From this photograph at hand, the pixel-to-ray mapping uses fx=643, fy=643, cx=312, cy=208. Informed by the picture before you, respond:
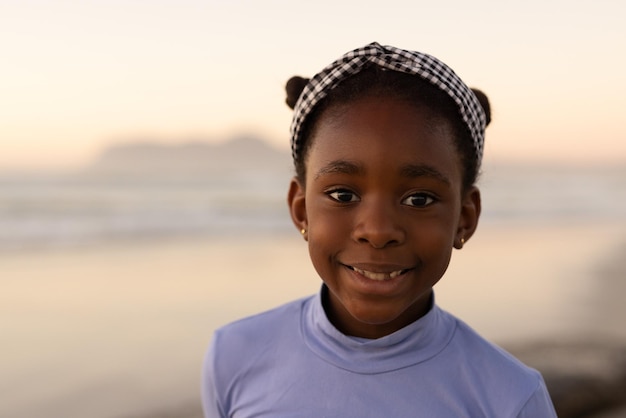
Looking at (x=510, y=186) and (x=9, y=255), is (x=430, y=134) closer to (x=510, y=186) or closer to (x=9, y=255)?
(x=9, y=255)

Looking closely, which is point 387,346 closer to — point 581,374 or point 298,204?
point 298,204

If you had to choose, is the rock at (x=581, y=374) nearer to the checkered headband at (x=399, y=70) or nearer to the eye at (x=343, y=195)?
the checkered headband at (x=399, y=70)

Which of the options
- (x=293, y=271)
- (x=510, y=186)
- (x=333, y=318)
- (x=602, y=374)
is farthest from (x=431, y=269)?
(x=510, y=186)

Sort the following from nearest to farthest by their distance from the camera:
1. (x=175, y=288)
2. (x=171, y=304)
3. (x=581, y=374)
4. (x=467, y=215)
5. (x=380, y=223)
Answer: (x=380, y=223) < (x=467, y=215) < (x=581, y=374) < (x=171, y=304) < (x=175, y=288)

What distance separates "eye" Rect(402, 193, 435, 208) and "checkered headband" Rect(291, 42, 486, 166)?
238 mm

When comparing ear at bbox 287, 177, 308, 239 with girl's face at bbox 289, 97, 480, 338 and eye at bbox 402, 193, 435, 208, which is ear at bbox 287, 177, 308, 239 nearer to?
girl's face at bbox 289, 97, 480, 338

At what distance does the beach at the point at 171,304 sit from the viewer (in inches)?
145

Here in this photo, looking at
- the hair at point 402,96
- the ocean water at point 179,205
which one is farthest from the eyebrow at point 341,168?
the ocean water at point 179,205

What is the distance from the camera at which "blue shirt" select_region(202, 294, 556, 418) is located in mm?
1594

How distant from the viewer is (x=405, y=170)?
1.52 m

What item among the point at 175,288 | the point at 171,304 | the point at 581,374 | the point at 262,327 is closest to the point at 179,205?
the point at 175,288

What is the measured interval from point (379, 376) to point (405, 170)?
0.54m

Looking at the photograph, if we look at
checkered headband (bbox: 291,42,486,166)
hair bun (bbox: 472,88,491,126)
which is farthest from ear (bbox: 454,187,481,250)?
hair bun (bbox: 472,88,491,126)

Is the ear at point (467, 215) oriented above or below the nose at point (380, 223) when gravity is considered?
below
